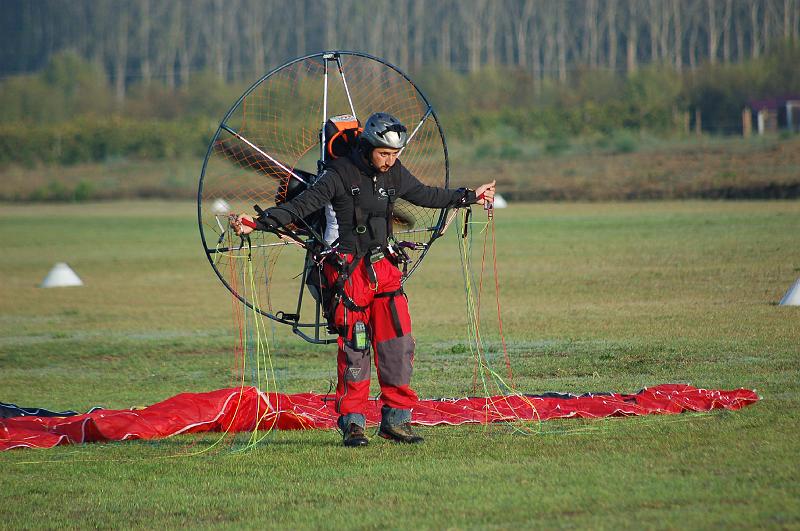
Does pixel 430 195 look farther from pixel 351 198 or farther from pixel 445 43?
pixel 445 43

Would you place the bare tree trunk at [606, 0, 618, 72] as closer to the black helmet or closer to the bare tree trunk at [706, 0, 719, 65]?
the bare tree trunk at [706, 0, 719, 65]

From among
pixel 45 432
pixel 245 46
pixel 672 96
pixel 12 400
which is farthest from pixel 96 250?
pixel 245 46

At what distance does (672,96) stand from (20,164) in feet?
90.6

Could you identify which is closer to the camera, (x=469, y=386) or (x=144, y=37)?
(x=469, y=386)

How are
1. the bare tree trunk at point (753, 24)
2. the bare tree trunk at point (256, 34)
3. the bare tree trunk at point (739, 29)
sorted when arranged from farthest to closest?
1. the bare tree trunk at point (256, 34)
2. the bare tree trunk at point (739, 29)
3. the bare tree trunk at point (753, 24)

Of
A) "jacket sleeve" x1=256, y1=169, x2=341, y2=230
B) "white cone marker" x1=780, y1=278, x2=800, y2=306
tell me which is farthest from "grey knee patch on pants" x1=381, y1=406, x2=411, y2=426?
"white cone marker" x1=780, y1=278, x2=800, y2=306

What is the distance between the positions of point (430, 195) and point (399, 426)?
1.47 meters

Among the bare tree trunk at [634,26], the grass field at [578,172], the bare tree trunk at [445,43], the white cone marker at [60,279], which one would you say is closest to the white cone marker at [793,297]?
the white cone marker at [60,279]

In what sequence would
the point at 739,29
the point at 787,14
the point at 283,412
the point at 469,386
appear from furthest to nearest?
the point at 739,29 < the point at 787,14 < the point at 469,386 < the point at 283,412

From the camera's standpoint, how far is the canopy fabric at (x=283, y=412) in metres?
8.10

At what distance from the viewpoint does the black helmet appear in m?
7.42

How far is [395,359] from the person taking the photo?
747cm

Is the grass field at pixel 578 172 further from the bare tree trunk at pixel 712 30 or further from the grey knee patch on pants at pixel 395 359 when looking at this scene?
the bare tree trunk at pixel 712 30

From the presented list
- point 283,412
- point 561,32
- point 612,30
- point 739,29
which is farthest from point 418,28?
point 283,412
